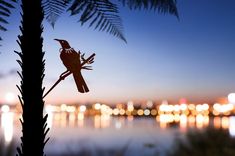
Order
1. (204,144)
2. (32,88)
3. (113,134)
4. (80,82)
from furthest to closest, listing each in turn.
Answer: (113,134) < (204,144) < (80,82) < (32,88)

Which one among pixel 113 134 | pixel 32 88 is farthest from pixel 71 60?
pixel 113 134

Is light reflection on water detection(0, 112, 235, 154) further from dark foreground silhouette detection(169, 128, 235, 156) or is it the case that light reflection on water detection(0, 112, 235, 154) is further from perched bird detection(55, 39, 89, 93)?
perched bird detection(55, 39, 89, 93)

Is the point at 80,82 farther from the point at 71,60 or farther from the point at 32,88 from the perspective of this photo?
the point at 32,88

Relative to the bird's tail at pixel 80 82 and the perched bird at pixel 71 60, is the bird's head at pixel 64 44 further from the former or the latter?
the bird's tail at pixel 80 82

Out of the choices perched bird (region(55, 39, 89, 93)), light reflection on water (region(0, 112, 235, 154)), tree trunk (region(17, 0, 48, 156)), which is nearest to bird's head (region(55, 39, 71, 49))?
perched bird (region(55, 39, 89, 93))

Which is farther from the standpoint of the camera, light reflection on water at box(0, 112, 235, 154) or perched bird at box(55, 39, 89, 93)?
light reflection on water at box(0, 112, 235, 154)

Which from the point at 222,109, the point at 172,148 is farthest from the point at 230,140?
the point at 222,109

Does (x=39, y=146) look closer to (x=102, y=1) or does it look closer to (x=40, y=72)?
(x=40, y=72)
